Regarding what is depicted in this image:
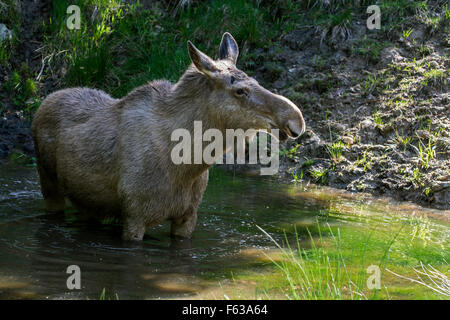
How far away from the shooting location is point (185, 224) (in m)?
5.17

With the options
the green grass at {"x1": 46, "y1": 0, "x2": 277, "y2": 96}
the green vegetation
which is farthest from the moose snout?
the green grass at {"x1": 46, "y1": 0, "x2": 277, "y2": 96}

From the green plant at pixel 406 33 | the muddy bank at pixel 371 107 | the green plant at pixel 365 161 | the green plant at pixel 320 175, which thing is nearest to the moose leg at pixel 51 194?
the muddy bank at pixel 371 107

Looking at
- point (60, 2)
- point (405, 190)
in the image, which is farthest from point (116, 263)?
point (60, 2)

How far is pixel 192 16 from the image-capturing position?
10984 mm

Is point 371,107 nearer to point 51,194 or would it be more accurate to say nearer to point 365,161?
point 365,161

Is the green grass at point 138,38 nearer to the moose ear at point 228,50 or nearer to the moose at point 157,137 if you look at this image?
the moose ear at point 228,50

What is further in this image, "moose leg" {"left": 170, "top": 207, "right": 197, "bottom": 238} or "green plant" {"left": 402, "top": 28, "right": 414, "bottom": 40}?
"green plant" {"left": 402, "top": 28, "right": 414, "bottom": 40}

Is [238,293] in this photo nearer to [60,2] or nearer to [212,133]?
[212,133]

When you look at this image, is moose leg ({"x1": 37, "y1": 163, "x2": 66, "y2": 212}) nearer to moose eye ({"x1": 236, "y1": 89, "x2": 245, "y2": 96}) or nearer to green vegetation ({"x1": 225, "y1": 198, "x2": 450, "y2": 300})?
green vegetation ({"x1": 225, "y1": 198, "x2": 450, "y2": 300})

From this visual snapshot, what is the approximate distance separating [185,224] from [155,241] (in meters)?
0.32

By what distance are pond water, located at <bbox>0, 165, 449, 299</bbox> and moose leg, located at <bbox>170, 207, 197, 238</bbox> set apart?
0.32ft

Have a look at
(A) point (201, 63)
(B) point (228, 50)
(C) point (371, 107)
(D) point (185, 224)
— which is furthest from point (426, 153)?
(A) point (201, 63)

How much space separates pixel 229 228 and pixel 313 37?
225 inches

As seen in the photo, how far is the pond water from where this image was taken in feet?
12.7
